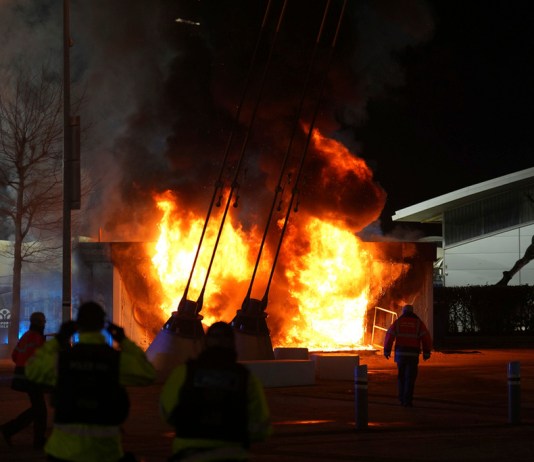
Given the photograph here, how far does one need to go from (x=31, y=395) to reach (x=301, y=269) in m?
18.0

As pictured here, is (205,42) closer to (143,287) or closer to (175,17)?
(175,17)

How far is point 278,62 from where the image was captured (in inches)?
1125

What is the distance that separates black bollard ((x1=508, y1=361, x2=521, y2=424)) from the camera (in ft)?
43.3

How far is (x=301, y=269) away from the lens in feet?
93.7

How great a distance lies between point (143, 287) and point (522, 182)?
2285 centimetres

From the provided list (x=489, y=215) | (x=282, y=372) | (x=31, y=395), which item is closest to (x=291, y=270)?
(x=282, y=372)

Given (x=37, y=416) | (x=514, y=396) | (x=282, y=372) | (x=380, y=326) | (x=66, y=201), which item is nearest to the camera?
(x=37, y=416)

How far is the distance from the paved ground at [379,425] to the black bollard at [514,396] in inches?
6.3

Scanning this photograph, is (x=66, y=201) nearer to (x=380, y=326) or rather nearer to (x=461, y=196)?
(x=380, y=326)

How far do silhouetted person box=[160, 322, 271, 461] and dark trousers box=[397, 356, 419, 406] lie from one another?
9.82 meters

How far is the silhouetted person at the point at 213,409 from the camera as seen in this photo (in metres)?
5.32

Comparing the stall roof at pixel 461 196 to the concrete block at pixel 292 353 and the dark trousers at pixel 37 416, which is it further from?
the dark trousers at pixel 37 416

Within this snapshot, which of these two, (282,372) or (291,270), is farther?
(291,270)

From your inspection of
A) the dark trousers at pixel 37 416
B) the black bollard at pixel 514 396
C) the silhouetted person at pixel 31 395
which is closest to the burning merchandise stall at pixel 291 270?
the black bollard at pixel 514 396
